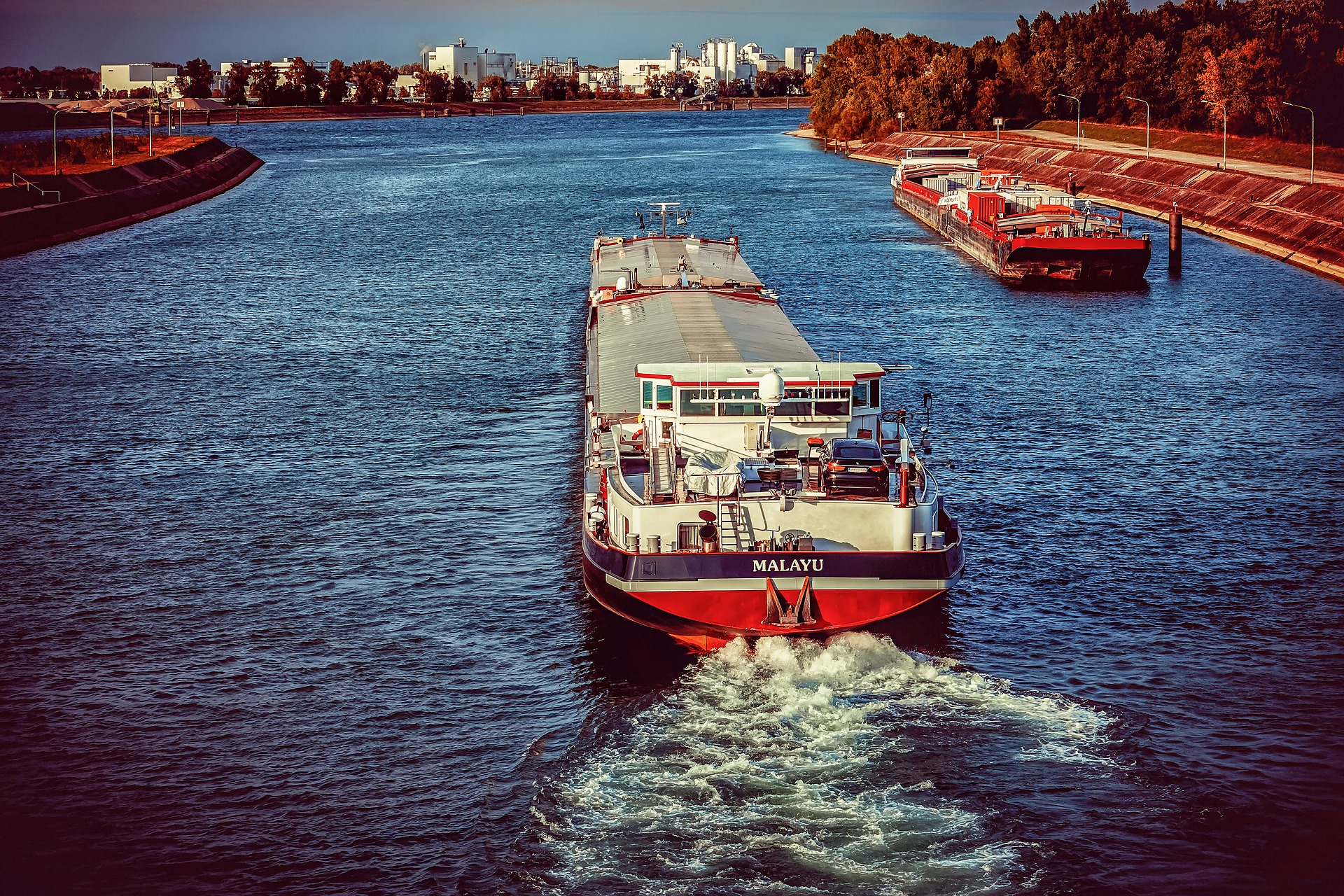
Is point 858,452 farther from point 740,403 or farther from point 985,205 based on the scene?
point 985,205

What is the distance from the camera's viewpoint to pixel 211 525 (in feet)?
157

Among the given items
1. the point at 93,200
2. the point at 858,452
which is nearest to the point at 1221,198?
the point at 858,452

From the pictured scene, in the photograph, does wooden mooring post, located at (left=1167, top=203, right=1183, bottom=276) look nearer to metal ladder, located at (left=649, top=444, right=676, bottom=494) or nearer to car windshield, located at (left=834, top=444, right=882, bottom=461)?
car windshield, located at (left=834, top=444, right=882, bottom=461)

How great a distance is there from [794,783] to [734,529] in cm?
886

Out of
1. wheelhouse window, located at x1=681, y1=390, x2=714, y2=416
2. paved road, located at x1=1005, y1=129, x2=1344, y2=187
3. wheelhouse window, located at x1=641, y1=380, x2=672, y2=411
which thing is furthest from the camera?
paved road, located at x1=1005, y1=129, x2=1344, y2=187

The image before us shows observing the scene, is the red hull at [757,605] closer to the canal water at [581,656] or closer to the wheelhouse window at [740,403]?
the canal water at [581,656]

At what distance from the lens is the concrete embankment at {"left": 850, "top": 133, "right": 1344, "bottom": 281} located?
104000 mm

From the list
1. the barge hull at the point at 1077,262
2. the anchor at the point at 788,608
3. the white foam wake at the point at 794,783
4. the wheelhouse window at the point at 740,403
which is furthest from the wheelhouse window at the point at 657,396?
the barge hull at the point at 1077,262

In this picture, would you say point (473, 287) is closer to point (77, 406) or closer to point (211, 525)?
point (77, 406)

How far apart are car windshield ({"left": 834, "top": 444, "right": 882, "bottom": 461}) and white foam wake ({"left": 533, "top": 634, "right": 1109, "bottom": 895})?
4.93 meters

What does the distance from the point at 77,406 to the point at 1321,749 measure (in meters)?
53.5

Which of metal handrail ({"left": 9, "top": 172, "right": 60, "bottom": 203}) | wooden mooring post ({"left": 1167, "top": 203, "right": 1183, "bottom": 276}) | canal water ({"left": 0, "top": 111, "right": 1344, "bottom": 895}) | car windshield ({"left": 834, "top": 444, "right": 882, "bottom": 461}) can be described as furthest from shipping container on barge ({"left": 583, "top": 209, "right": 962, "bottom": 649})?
metal handrail ({"left": 9, "top": 172, "right": 60, "bottom": 203})

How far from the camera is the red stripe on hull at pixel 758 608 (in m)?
35.9

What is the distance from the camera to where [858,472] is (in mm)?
37406
